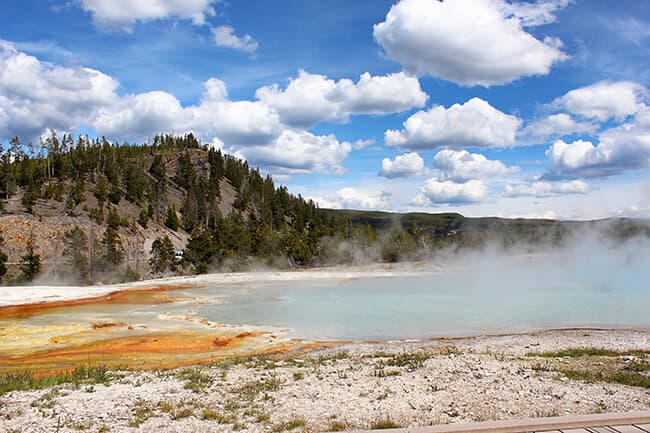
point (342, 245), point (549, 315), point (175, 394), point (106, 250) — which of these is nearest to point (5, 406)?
point (175, 394)

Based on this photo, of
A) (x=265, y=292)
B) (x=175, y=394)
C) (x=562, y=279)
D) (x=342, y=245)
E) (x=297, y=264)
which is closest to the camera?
(x=175, y=394)

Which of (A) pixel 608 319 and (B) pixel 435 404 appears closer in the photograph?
(B) pixel 435 404

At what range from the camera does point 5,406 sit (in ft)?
27.2

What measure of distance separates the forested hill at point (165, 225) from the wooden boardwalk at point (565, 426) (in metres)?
47.8

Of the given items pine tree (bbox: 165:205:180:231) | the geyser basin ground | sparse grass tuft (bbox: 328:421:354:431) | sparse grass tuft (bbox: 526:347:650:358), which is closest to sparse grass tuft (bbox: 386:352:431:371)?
sparse grass tuft (bbox: 526:347:650:358)

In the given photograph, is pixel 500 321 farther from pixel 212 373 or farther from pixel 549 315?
pixel 212 373

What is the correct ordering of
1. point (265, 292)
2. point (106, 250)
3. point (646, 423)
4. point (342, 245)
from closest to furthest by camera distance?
point (646, 423) < point (265, 292) < point (106, 250) < point (342, 245)

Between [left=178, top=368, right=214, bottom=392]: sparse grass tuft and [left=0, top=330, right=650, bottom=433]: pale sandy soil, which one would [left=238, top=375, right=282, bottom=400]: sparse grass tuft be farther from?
[left=178, top=368, right=214, bottom=392]: sparse grass tuft

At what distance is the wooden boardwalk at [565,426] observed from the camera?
5.19 metres

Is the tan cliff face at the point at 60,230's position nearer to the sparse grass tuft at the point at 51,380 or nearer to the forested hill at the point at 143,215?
the forested hill at the point at 143,215

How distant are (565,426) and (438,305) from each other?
81.3 ft

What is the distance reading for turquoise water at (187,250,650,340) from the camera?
21.3 meters

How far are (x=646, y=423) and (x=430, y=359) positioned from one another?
673 cm

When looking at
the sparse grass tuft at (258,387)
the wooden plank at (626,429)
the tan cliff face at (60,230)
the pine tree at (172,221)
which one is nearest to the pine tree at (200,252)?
the tan cliff face at (60,230)
